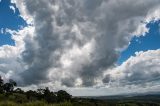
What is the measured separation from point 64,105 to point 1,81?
18509cm

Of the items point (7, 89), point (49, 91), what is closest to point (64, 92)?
point (49, 91)

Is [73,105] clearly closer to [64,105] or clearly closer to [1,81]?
[64,105]

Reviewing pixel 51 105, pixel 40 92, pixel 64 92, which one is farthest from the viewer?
pixel 64 92

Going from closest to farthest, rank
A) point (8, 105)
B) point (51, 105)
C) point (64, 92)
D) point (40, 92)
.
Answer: point (51, 105), point (8, 105), point (40, 92), point (64, 92)

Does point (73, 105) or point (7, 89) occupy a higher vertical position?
point (7, 89)

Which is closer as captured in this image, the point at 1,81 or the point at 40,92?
the point at 40,92

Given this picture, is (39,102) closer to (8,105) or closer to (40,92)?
(8,105)

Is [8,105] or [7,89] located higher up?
[7,89]

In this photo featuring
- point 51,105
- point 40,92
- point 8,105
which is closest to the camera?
point 51,105

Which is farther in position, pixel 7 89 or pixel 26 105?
pixel 7 89

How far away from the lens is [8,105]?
70.8 ft

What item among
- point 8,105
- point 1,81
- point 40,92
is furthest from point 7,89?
point 8,105

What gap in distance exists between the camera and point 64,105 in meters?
20.3

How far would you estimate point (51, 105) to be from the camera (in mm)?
20156
